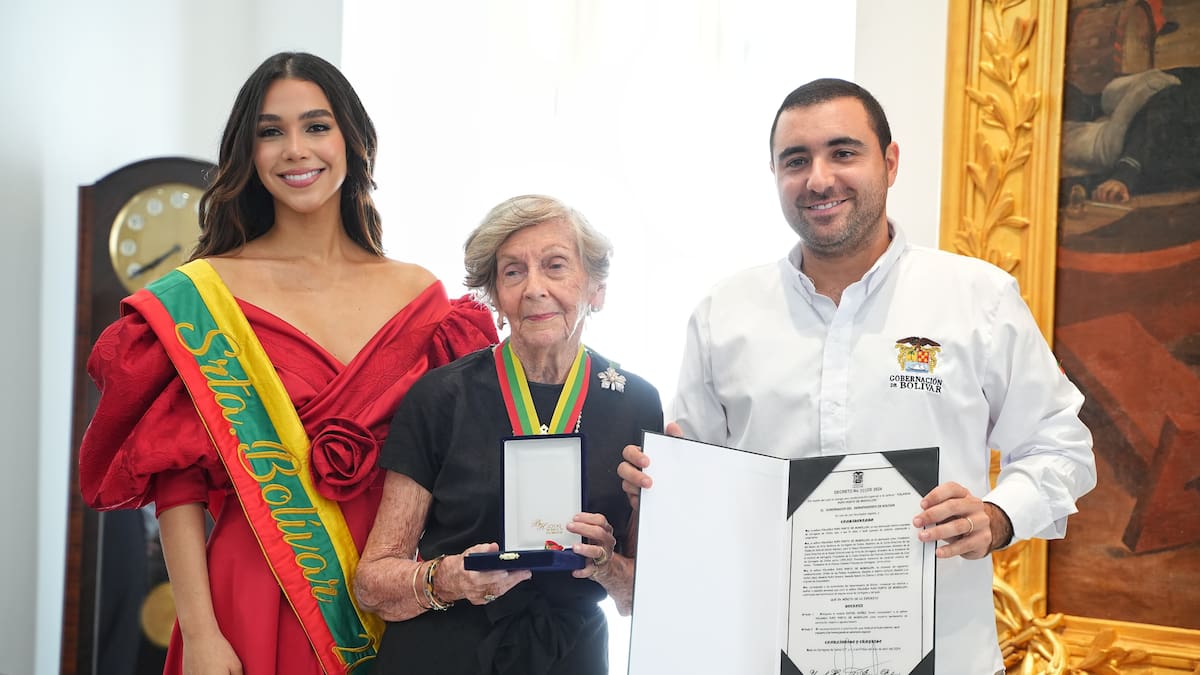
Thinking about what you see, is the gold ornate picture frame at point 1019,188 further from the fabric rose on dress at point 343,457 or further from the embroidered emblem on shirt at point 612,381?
the fabric rose on dress at point 343,457

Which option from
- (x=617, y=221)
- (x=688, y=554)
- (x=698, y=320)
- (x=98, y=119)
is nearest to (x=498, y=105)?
(x=617, y=221)

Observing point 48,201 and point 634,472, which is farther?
point 48,201

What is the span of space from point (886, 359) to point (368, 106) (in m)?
2.93

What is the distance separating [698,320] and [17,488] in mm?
2835

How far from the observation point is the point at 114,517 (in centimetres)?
363

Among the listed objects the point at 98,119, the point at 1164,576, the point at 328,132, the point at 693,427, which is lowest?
the point at 1164,576

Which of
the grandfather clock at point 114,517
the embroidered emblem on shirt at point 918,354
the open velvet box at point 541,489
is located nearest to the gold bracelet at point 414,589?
the open velvet box at point 541,489

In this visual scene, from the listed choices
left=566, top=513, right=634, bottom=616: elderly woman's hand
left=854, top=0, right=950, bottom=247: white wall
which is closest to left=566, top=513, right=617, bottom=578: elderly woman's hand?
left=566, top=513, right=634, bottom=616: elderly woman's hand

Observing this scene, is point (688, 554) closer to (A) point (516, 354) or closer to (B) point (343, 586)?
(A) point (516, 354)

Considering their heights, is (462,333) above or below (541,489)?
above

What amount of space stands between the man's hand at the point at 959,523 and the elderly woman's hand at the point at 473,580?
604mm

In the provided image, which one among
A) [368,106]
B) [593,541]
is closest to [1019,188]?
[593,541]

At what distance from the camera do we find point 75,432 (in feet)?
11.6

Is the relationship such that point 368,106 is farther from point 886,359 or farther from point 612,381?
point 886,359
